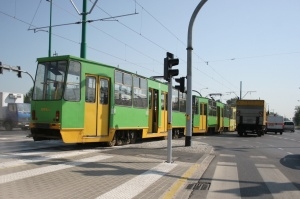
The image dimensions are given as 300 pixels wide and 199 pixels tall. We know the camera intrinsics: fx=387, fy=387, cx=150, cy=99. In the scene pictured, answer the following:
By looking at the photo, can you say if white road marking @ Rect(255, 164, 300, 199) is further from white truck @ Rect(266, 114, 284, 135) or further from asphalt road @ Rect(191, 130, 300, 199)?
white truck @ Rect(266, 114, 284, 135)

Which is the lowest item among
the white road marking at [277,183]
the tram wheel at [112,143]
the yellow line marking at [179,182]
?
the white road marking at [277,183]

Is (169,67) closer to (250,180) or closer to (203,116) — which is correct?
(250,180)

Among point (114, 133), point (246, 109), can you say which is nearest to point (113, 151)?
point (114, 133)

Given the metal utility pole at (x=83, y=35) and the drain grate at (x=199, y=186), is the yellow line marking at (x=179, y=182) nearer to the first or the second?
the drain grate at (x=199, y=186)

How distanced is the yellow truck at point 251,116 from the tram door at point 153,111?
1742 centimetres

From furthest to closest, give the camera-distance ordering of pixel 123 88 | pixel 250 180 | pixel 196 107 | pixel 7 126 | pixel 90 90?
pixel 7 126 → pixel 196 107 → pixel 123 88 → pixel 90 90 → pixel 250 180

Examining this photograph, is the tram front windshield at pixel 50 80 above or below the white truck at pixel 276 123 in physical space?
above

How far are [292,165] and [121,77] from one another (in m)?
7.53

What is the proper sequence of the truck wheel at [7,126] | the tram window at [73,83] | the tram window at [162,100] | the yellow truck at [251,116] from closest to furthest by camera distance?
the tram window at [73,83] < the tram window at [162,100] < the truck wheel at [7,126] < the yellow truck at [251,116]

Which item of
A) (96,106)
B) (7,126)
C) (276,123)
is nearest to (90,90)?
(96,106)

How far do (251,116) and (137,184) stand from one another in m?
29.3

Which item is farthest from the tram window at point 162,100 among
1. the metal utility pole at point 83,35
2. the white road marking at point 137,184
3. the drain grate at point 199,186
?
the drain grate at point 199,186

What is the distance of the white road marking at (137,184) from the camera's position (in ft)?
23.4

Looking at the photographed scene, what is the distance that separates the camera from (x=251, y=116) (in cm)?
3584
